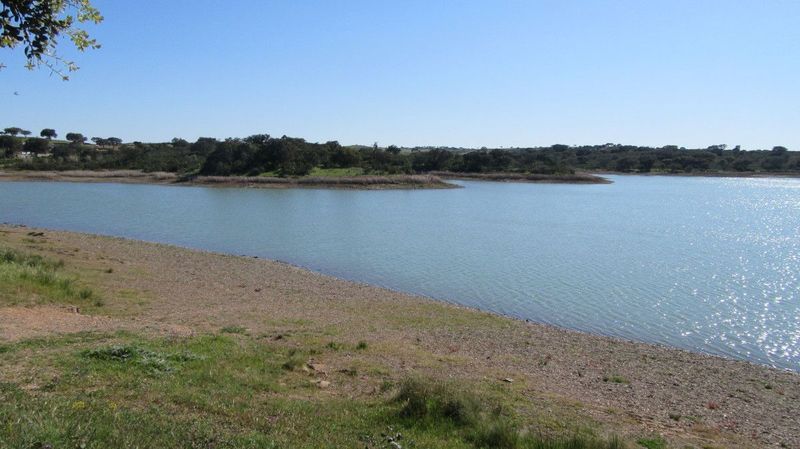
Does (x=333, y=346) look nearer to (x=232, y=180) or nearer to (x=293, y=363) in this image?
(x=293, y=363)

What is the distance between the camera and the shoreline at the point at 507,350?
32.3 feet

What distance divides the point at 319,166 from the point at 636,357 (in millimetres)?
87027

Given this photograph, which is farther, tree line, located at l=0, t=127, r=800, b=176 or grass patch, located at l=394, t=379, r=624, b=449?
tree line, located at l=0, t=127, r=800, b=176

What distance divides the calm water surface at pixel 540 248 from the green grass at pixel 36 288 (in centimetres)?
1102

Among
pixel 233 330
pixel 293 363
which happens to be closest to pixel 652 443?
pixel 293 363

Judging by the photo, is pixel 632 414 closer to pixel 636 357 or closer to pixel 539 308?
pixel 636 357

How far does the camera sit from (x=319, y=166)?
97.8 m

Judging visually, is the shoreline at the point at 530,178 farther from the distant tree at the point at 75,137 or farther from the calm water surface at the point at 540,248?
the distant tree at the point at 75,137

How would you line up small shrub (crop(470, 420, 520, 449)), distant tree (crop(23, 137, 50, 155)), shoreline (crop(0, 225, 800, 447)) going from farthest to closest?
distant tree (crop(23, 137, 50, 155)), shoreline (crop(0, 225, 800, 447)), small shrub (crop(470, 420, 520, 449))

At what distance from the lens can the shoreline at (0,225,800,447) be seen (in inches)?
388

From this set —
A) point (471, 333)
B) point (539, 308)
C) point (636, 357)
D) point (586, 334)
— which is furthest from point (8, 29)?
point (539, 308)

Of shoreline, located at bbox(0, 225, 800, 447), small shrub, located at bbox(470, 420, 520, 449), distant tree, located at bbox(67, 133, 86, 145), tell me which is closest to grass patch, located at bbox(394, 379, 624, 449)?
small shrub, located at bbox(470, 420, 520, 449)

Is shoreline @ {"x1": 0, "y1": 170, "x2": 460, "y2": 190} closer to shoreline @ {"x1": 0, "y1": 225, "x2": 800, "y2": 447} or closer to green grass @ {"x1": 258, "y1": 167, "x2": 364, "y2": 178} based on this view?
green grass @ {"x1": 258, "y1": 167, "x2": 364, "y2": 178}

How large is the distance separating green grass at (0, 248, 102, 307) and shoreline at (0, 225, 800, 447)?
1.56 metres
